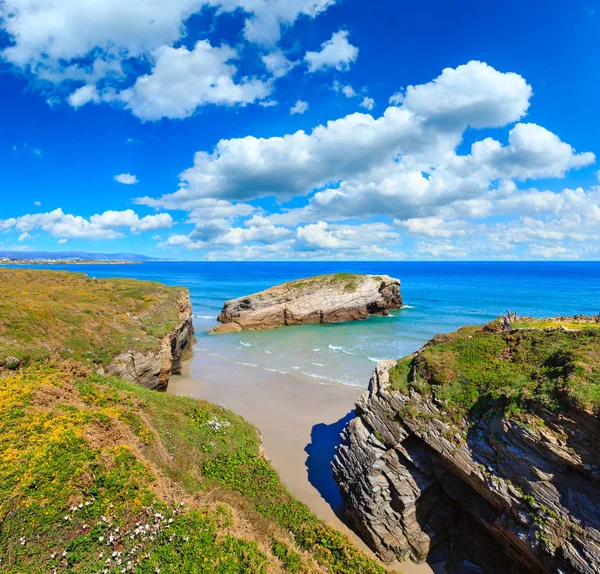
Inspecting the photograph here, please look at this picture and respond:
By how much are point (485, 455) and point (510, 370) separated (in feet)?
11.3

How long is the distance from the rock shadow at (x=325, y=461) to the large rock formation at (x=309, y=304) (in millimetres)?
32223

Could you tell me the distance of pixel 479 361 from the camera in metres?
14.0

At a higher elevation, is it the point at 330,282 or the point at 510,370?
the point at 330,282

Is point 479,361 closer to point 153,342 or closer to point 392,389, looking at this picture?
point 392,389

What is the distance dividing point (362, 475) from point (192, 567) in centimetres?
757

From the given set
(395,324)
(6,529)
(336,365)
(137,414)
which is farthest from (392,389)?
(395,324)

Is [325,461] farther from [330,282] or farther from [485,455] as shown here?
[330,282]

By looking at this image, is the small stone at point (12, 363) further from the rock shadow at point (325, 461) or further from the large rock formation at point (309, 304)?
the large rock formation at point (309, 304)

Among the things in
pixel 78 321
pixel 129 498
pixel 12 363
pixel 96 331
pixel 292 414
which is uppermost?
pixel 78 321

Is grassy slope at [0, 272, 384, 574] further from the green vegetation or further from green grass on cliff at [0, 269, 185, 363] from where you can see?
the green vegetation

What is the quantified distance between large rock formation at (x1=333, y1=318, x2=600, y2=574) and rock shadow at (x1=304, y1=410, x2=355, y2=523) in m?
1.32

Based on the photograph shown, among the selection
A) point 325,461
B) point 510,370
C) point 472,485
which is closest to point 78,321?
point 325,461

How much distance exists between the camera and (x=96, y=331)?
22062 millimetres

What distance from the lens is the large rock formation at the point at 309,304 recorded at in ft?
175
